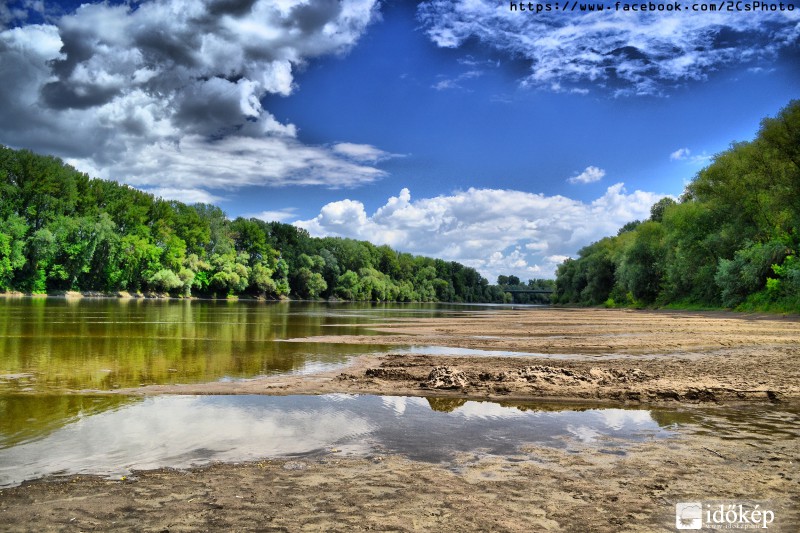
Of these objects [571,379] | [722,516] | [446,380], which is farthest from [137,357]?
[722,516]

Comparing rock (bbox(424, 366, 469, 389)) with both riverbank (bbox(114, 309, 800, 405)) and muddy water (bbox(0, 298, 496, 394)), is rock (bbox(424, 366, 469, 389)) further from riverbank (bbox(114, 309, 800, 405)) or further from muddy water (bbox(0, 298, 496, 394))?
muddy water (bbox(0, 298, 496, 394))

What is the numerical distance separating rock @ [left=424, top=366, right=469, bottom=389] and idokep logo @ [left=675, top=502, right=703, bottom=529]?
6.68m

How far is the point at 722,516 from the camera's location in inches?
184

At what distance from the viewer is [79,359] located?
15.2m

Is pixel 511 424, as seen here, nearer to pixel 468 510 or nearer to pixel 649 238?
pixel 468 510

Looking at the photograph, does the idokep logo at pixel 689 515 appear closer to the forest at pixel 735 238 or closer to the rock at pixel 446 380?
the rock at pixel 446 380

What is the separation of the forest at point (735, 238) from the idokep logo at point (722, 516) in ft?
143

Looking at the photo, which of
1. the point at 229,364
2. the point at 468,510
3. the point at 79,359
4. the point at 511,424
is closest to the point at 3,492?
the point at 468,510

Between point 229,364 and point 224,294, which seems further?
point 224,294

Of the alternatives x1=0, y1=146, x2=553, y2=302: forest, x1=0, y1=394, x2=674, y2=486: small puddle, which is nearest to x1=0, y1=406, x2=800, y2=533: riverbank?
x1=0, y1=394, x2=674, y2=486: small puddle

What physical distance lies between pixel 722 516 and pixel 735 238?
63.5 metres

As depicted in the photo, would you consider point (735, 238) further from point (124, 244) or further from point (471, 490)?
point (124, 244)

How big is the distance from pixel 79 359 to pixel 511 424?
13.1 m

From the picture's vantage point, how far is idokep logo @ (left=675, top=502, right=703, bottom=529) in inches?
175
